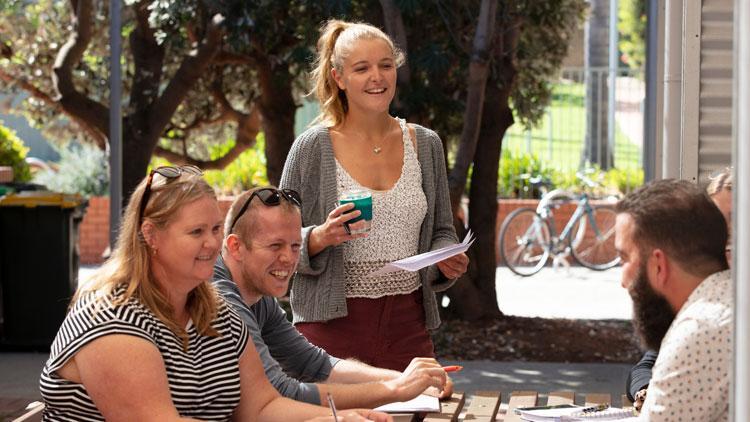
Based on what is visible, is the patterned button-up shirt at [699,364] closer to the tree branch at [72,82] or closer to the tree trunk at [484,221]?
the tree trunk at [484,221]

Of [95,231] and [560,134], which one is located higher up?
[560,134]

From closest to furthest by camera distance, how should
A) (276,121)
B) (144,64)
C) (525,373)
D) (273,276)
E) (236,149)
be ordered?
1. (273,276)
2. (525,373)
3. (276,121)
4. (144,64)
5. (236,149)

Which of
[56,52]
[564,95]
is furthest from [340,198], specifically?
[564,95]

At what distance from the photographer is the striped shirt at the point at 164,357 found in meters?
2.92

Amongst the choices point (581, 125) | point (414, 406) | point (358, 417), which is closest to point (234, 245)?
point (358, 417)

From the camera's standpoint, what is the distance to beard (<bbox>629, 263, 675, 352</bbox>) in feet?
8.77

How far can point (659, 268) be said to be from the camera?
2631 mm

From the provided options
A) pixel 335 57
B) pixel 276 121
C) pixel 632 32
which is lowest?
pixel 335 57

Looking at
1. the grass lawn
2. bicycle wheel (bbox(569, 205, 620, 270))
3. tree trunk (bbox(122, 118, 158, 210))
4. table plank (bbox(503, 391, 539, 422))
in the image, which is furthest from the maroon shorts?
the grass lawn

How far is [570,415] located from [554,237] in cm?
1268

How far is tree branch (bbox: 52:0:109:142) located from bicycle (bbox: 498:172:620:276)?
240 inches

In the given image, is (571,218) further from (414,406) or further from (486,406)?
(414,406)

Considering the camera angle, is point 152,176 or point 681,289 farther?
point 152,176

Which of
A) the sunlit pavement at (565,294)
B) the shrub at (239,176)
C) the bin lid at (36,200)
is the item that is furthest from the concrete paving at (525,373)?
the shrub at (239,176)
